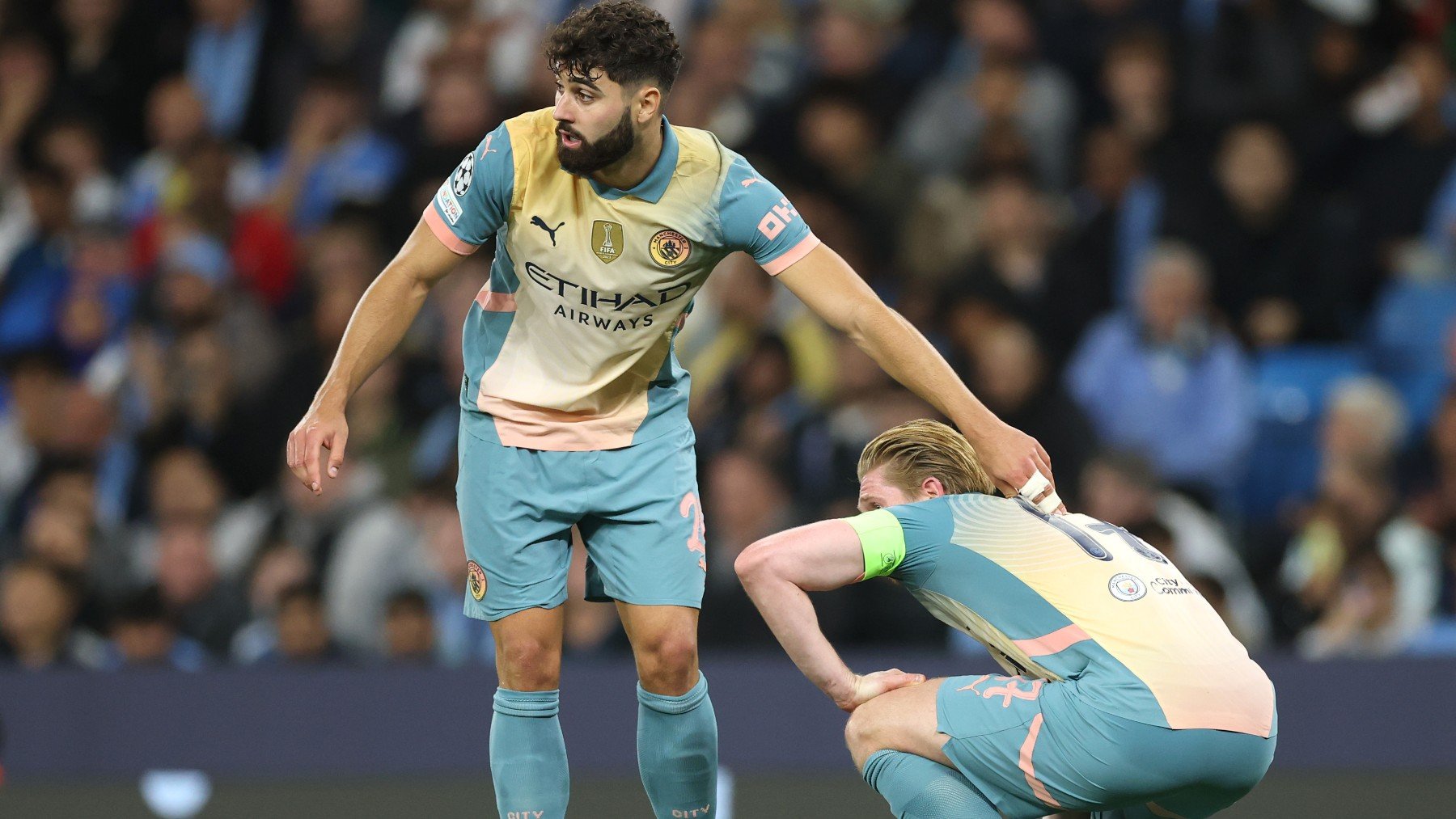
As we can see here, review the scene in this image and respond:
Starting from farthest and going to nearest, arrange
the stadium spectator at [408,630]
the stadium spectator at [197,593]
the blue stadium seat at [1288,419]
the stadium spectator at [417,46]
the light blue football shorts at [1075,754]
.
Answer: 1. the stadium spectator at [417,46]
2. the blue stadium seat at [1288,419]
3. the stadium spectator at [197,593]
4. the stadium spectator at [408,630]
5. the light blue football shorts at [1075,754]

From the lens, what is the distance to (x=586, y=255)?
4.18 metres

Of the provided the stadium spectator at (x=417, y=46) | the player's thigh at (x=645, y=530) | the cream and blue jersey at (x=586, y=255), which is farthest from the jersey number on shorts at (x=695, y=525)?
the stadium spectator at (x=417, y=46)

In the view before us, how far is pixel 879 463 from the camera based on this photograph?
169 inches

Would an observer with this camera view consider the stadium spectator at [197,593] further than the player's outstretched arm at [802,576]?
Yes

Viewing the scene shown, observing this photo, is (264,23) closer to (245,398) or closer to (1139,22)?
(245,398)

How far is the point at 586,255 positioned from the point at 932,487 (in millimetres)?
987

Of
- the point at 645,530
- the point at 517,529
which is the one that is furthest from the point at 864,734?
the point at 517,529

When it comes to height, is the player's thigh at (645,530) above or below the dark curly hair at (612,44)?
below

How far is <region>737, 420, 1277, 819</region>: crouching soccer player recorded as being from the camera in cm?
386

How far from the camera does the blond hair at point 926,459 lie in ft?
13.9

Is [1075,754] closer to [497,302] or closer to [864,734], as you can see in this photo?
[864,734]

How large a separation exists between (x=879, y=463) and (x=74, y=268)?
18.3ft

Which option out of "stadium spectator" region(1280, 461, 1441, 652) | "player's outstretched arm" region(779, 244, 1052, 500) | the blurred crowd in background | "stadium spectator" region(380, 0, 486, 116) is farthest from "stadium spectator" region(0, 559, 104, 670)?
"stadium spectator" region(1280, 461, 1441, 652)

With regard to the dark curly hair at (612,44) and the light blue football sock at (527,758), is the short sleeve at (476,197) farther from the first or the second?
the light blue football sock at (527,758)
